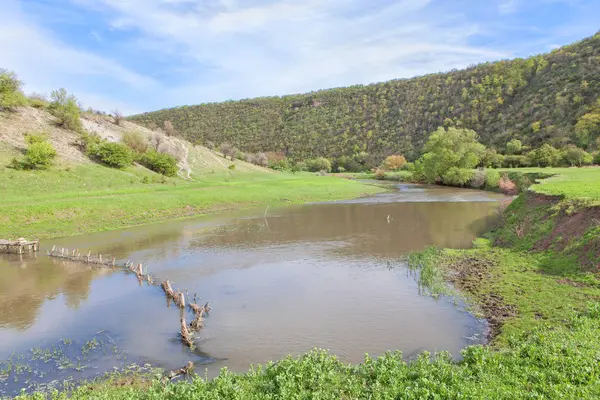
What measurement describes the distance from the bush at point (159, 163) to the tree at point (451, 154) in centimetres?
4653

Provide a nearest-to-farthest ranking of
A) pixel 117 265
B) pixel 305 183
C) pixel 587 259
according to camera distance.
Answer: pixel 587 259 < pixel 117 265 < pixel 305 183

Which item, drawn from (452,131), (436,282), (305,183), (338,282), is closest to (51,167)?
(305,183)

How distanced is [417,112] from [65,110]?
4260 inches

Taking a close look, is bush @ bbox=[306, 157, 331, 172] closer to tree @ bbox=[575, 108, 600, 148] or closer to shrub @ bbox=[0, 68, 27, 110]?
tree @ bbox=[575, 108, 600, 148]

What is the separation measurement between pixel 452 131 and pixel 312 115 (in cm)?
9406

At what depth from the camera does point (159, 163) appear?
59.4 m

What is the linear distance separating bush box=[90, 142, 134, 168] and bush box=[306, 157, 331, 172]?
79092 mm

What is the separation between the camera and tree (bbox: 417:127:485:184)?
73062 mm

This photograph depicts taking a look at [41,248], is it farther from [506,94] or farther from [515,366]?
[506,94]

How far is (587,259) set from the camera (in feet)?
53.0

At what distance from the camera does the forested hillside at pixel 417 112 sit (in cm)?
9219

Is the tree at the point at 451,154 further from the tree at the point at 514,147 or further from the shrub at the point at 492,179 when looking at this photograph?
the tree at the point at 514,147

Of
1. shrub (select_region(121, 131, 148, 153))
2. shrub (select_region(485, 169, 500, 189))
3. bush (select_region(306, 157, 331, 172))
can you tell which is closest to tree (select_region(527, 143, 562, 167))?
shrub (select_region(485, 169, 500, 189))

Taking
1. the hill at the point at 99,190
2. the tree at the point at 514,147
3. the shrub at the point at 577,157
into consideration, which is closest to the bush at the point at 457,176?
the shrub at the point at 577,157
